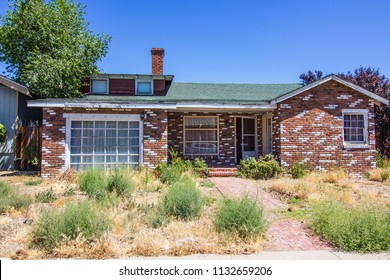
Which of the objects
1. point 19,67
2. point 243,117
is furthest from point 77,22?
point 243,117

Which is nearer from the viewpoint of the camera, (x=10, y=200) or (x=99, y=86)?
(x=10, y=200)

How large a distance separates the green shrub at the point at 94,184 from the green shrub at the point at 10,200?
143 cm

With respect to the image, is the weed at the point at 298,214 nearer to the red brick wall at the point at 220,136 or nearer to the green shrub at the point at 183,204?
the green shrub at the point at 183,204

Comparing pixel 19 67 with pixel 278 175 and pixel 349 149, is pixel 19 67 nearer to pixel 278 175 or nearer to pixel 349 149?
pixel 278 175

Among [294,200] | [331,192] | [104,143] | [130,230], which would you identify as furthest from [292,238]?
[104,143]

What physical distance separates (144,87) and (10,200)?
35.7 ft

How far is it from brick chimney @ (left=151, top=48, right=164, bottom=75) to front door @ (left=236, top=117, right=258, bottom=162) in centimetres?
563

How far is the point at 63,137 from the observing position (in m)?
12.5

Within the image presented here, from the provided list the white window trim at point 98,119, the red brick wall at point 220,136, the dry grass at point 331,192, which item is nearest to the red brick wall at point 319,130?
the dry grass at point 331,192

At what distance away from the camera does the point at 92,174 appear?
9.09 meters

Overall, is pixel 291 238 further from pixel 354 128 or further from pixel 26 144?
pixel 26 144

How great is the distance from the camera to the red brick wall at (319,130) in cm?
1318

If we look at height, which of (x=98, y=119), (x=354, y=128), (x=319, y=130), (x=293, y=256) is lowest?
(x=293, y=256)

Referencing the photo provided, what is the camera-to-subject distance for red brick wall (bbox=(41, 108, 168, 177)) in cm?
1234
